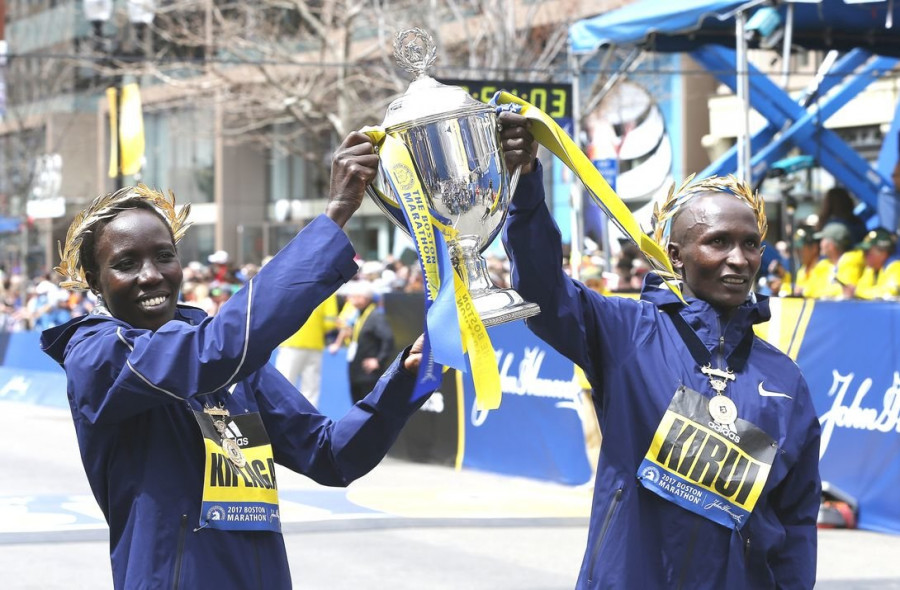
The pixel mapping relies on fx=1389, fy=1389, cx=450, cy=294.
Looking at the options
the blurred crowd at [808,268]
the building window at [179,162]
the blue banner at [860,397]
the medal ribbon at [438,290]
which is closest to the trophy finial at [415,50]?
the medal ribbon at [438,290]

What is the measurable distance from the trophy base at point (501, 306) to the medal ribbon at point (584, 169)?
295 mm

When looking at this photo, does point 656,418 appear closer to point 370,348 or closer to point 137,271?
point 137,271

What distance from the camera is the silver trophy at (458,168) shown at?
10.1 feet

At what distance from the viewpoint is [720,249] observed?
3559 millimetres

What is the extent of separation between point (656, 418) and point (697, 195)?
2.03 ft

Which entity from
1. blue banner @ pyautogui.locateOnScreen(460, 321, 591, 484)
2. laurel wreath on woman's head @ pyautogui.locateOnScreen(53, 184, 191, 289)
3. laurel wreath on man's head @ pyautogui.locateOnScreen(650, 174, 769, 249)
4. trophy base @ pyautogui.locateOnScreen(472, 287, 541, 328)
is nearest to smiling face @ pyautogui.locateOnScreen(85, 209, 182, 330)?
laurel wreath on woman's head @ pyautogui.locateOnScreen(53, 184, 191, 289)

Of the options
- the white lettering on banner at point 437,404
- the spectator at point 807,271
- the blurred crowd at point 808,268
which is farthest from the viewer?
the white lettering on banner at point 437,404

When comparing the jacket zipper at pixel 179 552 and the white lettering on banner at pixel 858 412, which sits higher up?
the jacket zipper at pixel 179 552

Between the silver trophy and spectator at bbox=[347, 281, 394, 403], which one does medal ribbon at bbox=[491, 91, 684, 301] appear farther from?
spectator at bbox=[347, 281, 394, 403]

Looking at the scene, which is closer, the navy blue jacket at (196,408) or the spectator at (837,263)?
the navy blue jacket at (196,408)

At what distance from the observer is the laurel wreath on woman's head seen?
313cm

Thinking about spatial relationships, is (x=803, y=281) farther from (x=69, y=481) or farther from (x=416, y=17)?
(x=416, y=17)

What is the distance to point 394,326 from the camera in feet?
42.5

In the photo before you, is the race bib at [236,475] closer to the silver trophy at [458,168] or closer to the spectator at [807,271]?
the silver trophy at [458,168]
